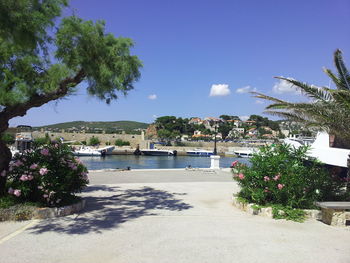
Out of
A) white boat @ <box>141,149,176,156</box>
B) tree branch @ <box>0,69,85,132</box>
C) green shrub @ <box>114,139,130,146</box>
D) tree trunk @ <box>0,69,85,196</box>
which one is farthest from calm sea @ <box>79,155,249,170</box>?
tree branch @ <box>0,69,85,132</box>

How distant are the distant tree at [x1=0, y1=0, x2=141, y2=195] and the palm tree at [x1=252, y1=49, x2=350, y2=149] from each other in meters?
4.02

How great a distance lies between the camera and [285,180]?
23.8ft

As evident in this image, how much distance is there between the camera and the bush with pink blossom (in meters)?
6.39

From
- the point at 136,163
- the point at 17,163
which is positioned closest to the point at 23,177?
the point at 17,163

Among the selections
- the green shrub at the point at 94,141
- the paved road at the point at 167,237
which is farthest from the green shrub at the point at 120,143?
the paved road at the point at 167,237

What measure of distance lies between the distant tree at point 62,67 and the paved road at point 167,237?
2.31 m

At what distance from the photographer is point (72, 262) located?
421 cm

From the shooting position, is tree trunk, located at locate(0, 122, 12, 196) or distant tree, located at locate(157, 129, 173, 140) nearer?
tree trunk, located at locate(0, 122, 12, 196)

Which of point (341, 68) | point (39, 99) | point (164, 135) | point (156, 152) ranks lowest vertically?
point (156, 152)

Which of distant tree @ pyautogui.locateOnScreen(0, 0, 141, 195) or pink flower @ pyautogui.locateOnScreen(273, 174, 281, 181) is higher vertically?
distant tree @ pyautogui.locateOnScreen(0, 0, 141, 195)

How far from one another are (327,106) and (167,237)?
5.16 m

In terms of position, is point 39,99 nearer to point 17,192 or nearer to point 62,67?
point 62,67

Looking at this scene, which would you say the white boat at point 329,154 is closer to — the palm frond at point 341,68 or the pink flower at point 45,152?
the palm frond at point 341,68

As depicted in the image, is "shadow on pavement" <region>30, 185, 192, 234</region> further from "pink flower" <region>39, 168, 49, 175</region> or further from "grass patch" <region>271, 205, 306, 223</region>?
"grass patch" <region>271, 205, 306, 223</region>
